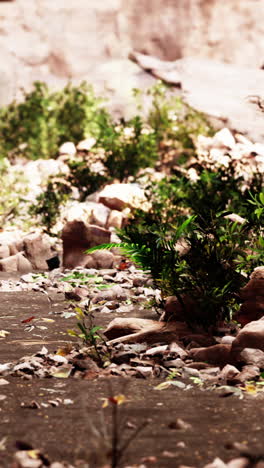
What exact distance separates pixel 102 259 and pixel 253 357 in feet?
16.4

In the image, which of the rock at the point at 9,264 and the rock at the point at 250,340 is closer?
the rock at the point at 250,340

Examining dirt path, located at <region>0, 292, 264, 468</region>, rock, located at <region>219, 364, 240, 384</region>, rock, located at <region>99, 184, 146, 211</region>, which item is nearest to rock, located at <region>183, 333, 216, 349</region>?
rock, located at <region>219, 364, 240, 384</region>

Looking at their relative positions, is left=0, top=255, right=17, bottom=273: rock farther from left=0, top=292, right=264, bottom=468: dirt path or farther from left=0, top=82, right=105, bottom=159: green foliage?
left=0, top=82, right=105, bottom=159: green foliage

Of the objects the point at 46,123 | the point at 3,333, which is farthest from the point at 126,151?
the point at 3,333

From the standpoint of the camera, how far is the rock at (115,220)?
1098 centimetres

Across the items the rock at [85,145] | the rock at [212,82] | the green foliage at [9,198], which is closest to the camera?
the green foliage at [9,198]

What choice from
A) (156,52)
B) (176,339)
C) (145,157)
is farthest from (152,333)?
(156,52)

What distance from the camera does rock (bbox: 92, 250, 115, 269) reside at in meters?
9.07

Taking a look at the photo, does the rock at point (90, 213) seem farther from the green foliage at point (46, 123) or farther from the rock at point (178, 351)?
the rock at point (178, 351)

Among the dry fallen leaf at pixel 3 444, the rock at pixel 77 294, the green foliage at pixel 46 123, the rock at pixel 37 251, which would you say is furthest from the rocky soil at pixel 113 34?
the dry fallen leaf at pixel 3 444

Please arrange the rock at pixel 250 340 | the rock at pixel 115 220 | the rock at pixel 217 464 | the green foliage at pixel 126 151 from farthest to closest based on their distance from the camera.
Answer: the green foliage at pixel 126 151 → the rock at pixel 115 220 → the rock at pixel 250 340 → the rock at pixel 217 464

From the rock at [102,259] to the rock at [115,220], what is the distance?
1.87 m

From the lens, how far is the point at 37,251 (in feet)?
31.5

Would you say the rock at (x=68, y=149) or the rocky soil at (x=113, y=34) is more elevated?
the rocky soil at (x=113, y=34)
